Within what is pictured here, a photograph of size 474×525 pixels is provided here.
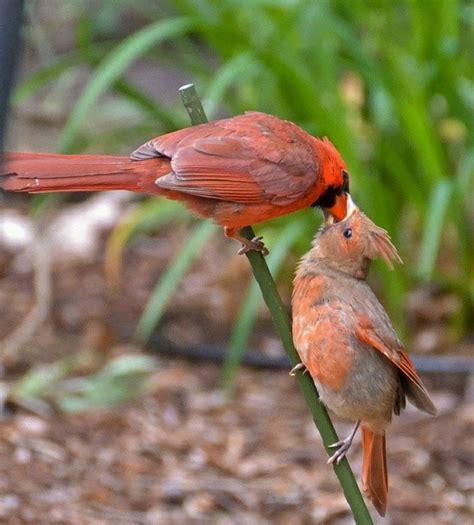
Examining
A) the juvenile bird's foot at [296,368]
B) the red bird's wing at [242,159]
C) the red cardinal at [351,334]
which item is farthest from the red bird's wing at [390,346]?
the red bird's wing at [242,159]

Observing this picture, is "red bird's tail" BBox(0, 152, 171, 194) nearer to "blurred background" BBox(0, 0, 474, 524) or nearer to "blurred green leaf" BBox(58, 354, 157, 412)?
"blurred background" BBox(0, 0, 474, 524)

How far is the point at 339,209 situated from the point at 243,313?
175 cm

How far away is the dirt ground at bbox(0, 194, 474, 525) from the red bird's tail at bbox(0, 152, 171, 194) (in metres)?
1.12

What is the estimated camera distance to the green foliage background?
11.9 feet

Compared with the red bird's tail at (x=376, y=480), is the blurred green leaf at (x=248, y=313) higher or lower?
lower

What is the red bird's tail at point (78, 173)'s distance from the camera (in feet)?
4.76

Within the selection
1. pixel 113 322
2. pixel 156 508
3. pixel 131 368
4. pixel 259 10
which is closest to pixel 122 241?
pixel 113 322

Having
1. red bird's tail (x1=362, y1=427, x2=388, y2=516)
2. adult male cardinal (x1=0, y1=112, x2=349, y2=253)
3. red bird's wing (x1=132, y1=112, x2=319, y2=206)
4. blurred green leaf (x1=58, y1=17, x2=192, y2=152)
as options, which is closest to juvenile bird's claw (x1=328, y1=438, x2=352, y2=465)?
red bird's tail (x1=362, y1=427, x2=388, y2=516)

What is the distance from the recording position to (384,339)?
1.72 m

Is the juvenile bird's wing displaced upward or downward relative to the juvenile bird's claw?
upward

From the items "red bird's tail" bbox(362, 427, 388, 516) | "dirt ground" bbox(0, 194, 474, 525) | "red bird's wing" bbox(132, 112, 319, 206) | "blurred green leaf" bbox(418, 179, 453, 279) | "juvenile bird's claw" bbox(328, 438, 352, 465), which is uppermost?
"red bird's wing" bbox(132, 112, 319, 206)

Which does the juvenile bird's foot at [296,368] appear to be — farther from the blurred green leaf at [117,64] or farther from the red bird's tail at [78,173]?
the blurred green leaf at [117,64]

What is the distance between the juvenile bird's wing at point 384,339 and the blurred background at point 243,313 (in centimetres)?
120

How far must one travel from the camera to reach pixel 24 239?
16.6ft
